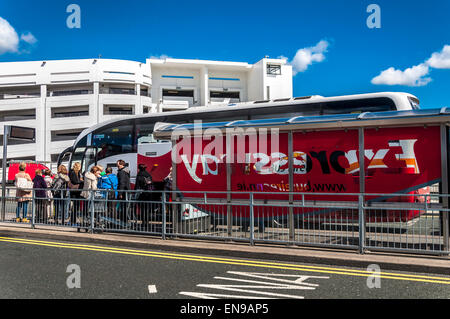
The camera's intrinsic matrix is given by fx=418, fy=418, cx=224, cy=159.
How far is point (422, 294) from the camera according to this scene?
5.20m

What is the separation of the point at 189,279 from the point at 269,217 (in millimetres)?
2814

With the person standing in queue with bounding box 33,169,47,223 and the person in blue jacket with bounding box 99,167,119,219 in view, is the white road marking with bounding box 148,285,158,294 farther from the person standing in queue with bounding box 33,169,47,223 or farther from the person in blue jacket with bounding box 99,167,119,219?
the person standing in queue with bounding box 33,169,47,223

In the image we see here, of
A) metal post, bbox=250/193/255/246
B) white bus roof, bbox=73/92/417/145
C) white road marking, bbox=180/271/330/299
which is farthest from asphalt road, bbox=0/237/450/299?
white bus roof, bbox=73/92/417/145

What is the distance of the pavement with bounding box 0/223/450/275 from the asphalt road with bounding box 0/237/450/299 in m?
0.21

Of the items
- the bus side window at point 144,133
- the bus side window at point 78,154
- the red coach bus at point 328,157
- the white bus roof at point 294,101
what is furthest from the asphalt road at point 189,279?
the bus side window at point 78,154

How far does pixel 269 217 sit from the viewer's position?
27.6 feet

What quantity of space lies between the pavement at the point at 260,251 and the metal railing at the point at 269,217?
0.15 m

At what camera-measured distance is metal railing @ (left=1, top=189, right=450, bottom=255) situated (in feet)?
23.4

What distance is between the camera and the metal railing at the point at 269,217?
7.14 m

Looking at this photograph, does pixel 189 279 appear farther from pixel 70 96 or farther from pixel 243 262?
pixel 70 96

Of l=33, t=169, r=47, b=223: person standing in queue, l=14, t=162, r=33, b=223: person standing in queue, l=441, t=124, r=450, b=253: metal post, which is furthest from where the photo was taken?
l=14, t=162, r=33, b=223: person standing in queue

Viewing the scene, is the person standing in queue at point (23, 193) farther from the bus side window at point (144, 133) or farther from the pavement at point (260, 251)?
the bus side window at point (144, 133)
